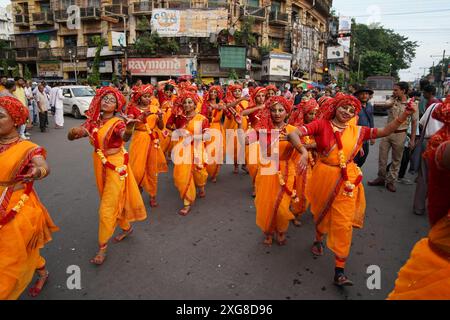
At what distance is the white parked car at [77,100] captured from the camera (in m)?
15.9

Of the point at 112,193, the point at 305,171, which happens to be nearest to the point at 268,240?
the point at 305,171

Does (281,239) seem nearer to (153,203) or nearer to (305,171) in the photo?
(305,171)

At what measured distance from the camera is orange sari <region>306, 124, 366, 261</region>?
3016 mm

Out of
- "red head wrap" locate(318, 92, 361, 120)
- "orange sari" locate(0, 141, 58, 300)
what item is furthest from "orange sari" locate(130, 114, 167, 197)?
"red head wrap" locate(318, 92, 361, 120)

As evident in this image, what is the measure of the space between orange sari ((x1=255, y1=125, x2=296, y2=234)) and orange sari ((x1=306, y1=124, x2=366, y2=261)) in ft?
0.91

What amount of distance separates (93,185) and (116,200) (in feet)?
9.69

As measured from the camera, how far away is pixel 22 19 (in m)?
34.4

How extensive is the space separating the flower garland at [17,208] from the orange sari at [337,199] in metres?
2.61

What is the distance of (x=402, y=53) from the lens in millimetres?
58406

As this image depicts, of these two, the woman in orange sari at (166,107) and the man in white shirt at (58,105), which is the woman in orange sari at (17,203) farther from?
the man in white shirt at (58,105)

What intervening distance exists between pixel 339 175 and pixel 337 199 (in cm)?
23

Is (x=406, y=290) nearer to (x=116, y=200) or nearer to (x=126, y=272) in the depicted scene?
(x=126, y=272)

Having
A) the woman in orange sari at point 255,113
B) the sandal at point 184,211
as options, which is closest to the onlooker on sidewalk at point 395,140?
the woman in orange sari at point 255,113
